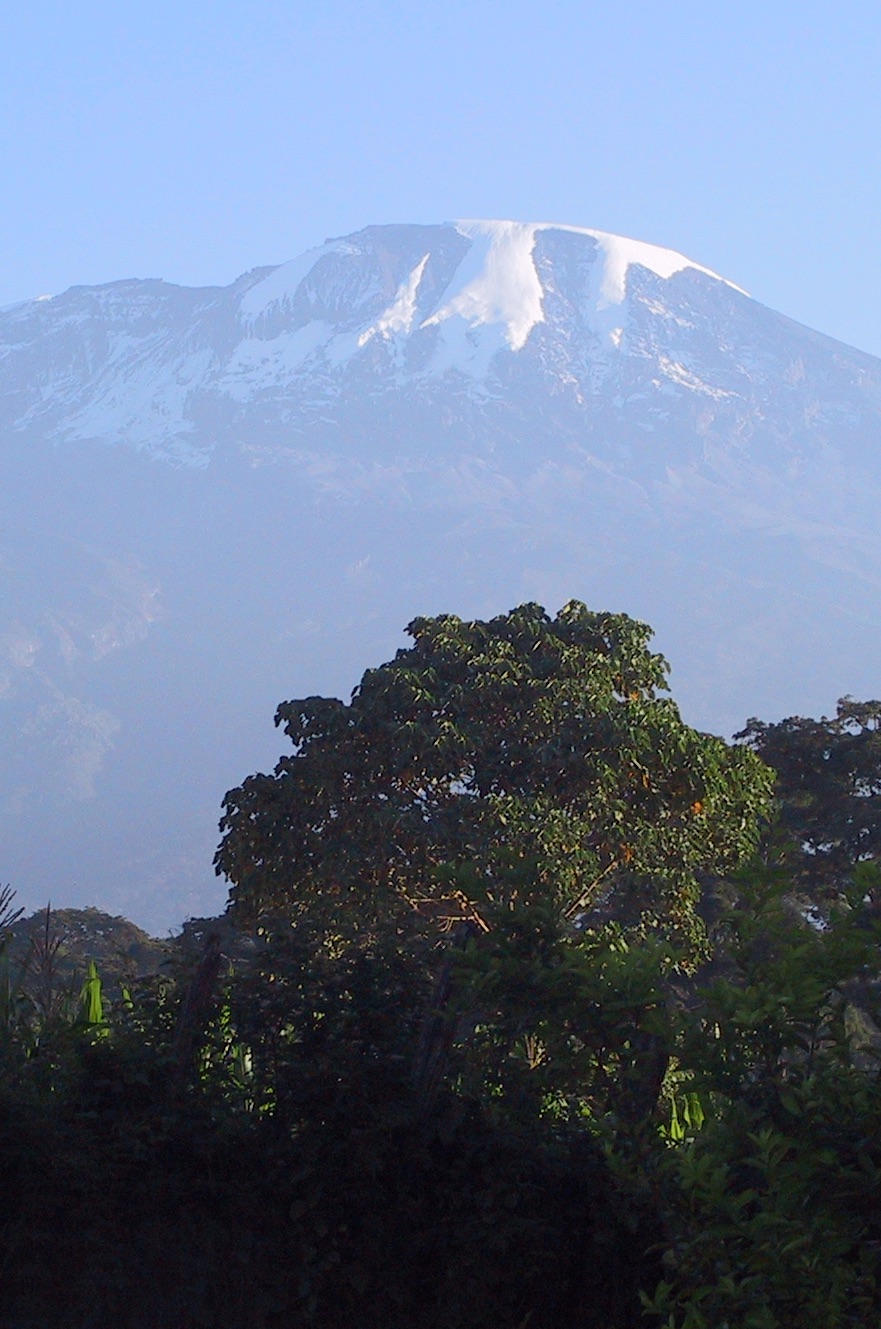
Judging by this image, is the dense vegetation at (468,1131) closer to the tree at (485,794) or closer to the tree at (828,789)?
the tree at (485,794)

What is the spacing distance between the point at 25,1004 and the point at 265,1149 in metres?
1.81

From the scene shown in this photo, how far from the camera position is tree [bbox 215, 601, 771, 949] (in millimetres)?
12945

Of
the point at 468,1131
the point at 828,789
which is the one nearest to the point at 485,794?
the point at 468,1131

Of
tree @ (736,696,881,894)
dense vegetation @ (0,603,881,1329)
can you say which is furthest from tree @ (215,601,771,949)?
tree @ (736,696,881,894)

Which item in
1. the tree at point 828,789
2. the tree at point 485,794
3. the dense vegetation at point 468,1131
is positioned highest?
the tree at point 828,789

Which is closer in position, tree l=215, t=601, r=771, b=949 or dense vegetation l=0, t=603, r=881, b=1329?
dense vegetation l=0, t=603, r=881, b=1329

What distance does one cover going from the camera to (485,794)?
1344 centimetres

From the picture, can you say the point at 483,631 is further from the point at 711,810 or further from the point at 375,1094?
the point at 375,1094

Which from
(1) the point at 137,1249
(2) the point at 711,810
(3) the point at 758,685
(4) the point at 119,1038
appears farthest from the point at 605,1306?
(3) the point at 758,685

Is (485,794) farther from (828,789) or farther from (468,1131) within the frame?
(828,789)

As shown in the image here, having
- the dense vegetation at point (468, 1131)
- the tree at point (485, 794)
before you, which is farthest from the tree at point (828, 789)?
the dense vegetation at point (468, 1131)

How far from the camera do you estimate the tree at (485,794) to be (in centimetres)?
1295

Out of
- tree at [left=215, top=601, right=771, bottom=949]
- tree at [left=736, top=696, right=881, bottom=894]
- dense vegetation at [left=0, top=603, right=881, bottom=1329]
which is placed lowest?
dense vegetation at [left=0, top=603, right=881, bottom=1329]

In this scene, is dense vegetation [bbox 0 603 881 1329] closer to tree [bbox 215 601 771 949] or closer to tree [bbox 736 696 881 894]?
tree [bbox 215 601 771 949]
